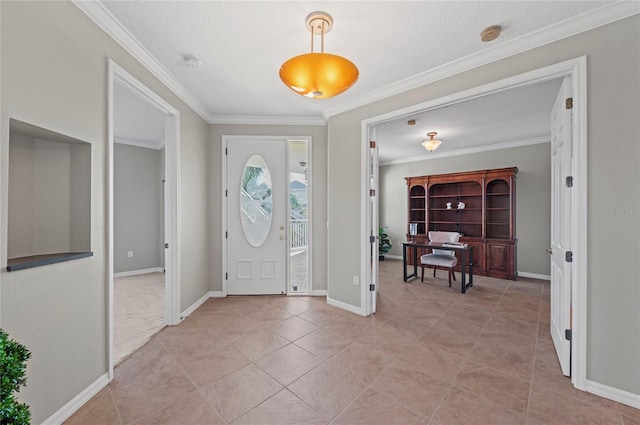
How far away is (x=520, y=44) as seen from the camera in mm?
2188

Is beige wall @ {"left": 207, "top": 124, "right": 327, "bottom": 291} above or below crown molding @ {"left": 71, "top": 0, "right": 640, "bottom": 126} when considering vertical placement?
below

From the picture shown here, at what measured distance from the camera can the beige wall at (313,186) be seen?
13.1 feet

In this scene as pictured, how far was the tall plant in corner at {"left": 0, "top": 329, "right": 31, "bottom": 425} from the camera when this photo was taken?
94 centimetres

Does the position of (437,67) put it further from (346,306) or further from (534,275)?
(534,275)

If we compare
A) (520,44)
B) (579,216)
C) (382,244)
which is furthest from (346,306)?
(382,244)


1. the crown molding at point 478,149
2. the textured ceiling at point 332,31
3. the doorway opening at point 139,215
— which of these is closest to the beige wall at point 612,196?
the textured ceiling at point 332,31

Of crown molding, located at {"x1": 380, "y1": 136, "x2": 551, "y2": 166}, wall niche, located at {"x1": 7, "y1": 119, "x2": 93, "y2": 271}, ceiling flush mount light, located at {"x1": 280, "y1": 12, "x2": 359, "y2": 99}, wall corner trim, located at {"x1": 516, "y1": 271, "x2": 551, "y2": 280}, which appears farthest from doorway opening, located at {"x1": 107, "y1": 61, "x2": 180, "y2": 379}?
wall corner trim, located at {"x1": 516, "y1": 271, "x2": 551, "y2": 280}

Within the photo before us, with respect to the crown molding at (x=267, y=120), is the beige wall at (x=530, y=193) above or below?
below

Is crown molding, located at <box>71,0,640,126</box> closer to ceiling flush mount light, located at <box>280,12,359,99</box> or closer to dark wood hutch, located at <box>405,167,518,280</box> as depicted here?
ceiling flush mount light, located at <box>280,12,359,99</box>

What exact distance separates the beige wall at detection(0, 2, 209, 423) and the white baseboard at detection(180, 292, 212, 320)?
49.2 inches

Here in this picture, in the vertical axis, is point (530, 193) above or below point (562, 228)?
above

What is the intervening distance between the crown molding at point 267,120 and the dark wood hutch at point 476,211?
3.50 metres

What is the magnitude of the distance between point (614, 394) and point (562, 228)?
1171mm

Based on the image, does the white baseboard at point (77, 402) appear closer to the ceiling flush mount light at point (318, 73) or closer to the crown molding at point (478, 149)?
the ceiling flush mount light at point (318, 73)
